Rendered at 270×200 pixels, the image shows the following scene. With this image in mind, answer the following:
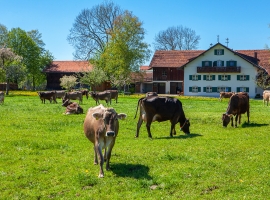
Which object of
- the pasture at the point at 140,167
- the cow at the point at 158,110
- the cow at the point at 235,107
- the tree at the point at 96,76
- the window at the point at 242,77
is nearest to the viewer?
the pasture at the point at 140,167

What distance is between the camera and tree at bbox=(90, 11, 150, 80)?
6769 centimetres

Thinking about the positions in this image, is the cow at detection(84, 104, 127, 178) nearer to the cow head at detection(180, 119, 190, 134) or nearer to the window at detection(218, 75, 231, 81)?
the cow head at detection(180, 119, 190, 134)

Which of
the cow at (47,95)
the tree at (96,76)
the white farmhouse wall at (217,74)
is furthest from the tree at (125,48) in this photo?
the cow at (47,95)

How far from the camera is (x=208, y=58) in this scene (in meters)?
66.4

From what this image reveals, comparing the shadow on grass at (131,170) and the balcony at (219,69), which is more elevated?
the balcony at (219,69)

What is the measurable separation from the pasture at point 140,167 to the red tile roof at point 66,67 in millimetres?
70080

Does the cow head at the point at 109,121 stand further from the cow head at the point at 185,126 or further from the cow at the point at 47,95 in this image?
the cow at the point at 47,95

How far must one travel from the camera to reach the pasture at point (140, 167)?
24.5 feet

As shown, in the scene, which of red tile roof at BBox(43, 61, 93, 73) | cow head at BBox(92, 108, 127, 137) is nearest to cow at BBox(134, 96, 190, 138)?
cow head at BBox(92, 108, 127, 137)

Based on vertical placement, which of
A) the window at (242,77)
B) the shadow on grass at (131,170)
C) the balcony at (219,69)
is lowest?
the shadow on grass at (131,170)

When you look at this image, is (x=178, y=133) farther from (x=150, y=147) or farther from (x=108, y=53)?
(x=108, y=53)

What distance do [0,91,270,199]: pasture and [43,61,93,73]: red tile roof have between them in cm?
7008

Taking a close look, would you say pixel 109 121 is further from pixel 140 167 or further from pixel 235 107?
pixel 235 107

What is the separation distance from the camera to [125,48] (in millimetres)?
67750
